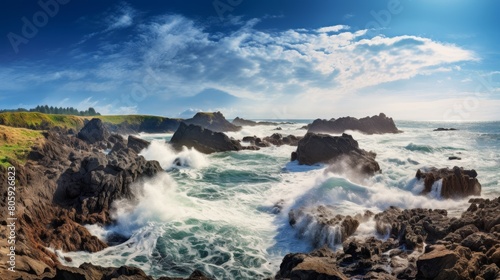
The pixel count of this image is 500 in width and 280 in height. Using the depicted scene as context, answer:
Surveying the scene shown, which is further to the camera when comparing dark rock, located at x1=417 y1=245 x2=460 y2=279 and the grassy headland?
the grassy headland

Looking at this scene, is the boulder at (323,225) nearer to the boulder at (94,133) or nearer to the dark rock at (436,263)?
the dark rock at (436,263)

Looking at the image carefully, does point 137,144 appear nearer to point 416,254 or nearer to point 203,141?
point 203,141

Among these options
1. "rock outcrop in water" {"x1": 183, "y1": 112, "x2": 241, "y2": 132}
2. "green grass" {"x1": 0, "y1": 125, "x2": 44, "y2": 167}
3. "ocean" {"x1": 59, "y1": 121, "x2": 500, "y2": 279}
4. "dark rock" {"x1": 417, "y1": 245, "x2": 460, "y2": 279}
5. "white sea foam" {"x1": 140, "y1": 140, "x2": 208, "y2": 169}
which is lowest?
"ocean" {"x1": 59, "y1": 121, "x2": 500, "y2": 279}

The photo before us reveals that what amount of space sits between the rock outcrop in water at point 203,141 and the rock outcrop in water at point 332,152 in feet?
53.7

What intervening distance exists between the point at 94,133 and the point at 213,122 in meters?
65.6

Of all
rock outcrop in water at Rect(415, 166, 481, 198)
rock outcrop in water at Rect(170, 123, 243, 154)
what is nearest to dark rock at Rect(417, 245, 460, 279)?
rock outcrop in water at Rect(415, 166, 481, 198)

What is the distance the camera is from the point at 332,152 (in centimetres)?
4359

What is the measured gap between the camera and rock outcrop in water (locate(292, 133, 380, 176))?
3909cm

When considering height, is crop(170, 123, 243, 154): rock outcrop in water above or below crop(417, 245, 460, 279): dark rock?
above

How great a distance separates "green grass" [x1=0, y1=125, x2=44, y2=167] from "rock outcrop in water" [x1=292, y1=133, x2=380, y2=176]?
1270 inches

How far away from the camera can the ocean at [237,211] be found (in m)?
16.6

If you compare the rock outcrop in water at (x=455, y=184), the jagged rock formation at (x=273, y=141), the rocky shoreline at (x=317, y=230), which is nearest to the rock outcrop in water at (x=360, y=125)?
the jagged rock formation at (x=273, y=141)

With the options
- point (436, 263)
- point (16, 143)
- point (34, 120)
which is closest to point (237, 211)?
point (436, 263)

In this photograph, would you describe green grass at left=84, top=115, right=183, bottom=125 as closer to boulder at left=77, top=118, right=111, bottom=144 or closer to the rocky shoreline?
boulder at left=77, top=118, right=111, bottom=144
